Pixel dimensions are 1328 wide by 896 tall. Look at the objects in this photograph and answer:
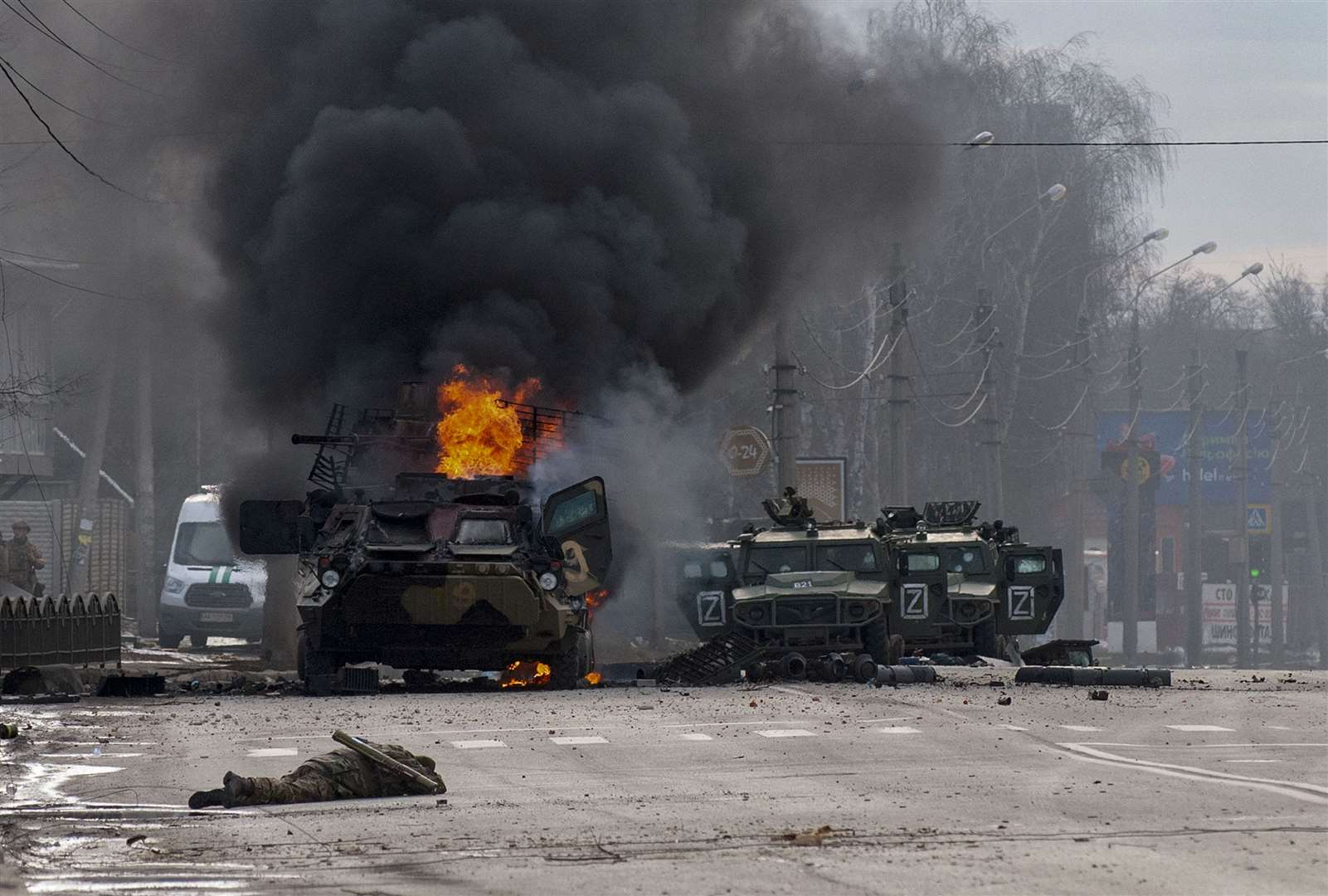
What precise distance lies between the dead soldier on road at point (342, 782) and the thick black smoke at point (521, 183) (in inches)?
465

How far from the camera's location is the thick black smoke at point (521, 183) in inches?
923

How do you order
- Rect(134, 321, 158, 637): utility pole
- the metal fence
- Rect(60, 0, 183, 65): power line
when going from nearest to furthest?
the metal fence
Rect(60, 0, 183, 65): power line
Rect(134, 321, 158, 637): utility pole

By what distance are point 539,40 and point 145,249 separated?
734 centimetres

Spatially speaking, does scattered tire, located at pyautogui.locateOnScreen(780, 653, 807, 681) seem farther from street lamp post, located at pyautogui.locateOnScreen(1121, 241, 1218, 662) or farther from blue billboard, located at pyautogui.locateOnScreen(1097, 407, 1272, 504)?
blue billboard, located at pyautogui.locateOnScreen(1097, 407, 1272, 504)

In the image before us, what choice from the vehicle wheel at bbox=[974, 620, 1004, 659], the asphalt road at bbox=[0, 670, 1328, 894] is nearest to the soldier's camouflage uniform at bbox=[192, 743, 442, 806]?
the asphalt road at bbox=[0, 670, 1328, 894]

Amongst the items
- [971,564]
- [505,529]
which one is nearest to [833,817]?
[505,529]

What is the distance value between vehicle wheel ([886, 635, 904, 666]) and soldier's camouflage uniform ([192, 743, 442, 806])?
37.7ft

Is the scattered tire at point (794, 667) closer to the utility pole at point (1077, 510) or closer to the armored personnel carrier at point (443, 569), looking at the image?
the armored personnel carrier at point (443, 569)

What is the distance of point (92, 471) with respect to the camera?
130 ft

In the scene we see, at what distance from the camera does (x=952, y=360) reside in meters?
57.8

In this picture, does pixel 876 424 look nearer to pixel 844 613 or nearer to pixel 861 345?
pixel 861 345

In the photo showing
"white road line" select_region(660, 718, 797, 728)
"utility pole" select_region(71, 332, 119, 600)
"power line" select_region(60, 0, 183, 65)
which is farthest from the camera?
"utility pole" select_region(71, 332, 119, 600)

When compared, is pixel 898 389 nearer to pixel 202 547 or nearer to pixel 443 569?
pixel 202 547

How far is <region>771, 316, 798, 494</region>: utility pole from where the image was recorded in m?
28.3
